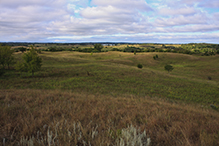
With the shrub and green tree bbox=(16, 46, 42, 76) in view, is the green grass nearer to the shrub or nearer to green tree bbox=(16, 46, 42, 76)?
green tree bbox=(16, 46, 42, 76)

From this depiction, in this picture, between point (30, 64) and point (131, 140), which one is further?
point (30, 64)

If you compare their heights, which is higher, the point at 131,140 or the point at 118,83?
the point at 131,140

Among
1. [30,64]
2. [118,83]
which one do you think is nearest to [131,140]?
[118,83]

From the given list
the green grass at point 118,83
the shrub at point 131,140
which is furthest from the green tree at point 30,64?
the shrub at point 131,140

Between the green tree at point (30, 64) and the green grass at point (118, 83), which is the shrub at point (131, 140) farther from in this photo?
the green tree at point (30, 64)

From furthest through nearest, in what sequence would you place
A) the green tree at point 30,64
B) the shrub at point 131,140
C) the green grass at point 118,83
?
the green tree at point 30,64 < the green grass at point 118,83 < the shrub at point 131,140

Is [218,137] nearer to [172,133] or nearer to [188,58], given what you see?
[172,133]

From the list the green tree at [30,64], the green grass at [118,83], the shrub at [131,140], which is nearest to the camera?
the shrub at [131,140]

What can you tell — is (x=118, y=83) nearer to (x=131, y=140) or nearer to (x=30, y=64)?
(x=30, y=64)

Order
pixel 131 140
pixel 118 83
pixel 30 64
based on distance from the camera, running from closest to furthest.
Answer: pixel 131 140 < pixel 118 83 < pixel 30 64

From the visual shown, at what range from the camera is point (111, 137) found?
293 cm

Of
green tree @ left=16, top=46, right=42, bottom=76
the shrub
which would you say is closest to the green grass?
green tree @ left=16, top=46, right=42, bottom=76

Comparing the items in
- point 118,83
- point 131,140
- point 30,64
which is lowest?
point 118,83

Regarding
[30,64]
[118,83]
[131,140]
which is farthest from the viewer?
[30,64]
